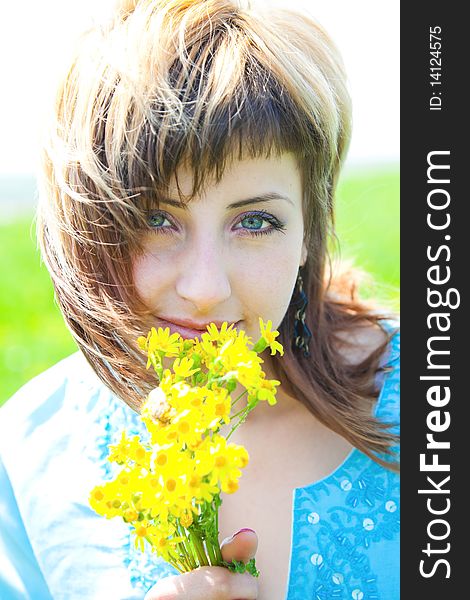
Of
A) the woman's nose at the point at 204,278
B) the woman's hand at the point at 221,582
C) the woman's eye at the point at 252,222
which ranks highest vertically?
the woman's eye at the point at 252,222

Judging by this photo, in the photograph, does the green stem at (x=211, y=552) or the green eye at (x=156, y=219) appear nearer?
the green stem at (x=211, y=552)

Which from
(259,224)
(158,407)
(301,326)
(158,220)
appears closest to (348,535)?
(301,326)

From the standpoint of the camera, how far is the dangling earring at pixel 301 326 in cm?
238

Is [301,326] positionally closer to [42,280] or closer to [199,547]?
[199,547]

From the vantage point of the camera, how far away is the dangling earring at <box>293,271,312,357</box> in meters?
2.38

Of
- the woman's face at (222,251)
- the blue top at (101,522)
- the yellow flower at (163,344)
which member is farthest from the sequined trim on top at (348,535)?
the yellow flower at (163,344)

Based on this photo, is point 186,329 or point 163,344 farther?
point 186,329

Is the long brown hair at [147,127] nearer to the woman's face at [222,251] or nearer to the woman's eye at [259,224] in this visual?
the woman's face at [222,251]

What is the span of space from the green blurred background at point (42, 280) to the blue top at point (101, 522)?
0.68 m

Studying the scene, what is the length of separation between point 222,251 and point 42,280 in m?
4.81

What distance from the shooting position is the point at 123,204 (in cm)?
181

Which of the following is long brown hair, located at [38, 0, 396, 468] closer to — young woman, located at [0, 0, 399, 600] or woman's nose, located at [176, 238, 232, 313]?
young woman, located at [0, 0, 399, 600]

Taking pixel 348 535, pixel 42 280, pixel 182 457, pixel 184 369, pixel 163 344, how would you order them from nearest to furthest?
1. pixel 182 457
2. pixel 184 369
3. pixel 163 344
4. pixel 348 535
5. pixel 42 280

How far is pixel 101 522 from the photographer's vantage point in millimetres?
2182
